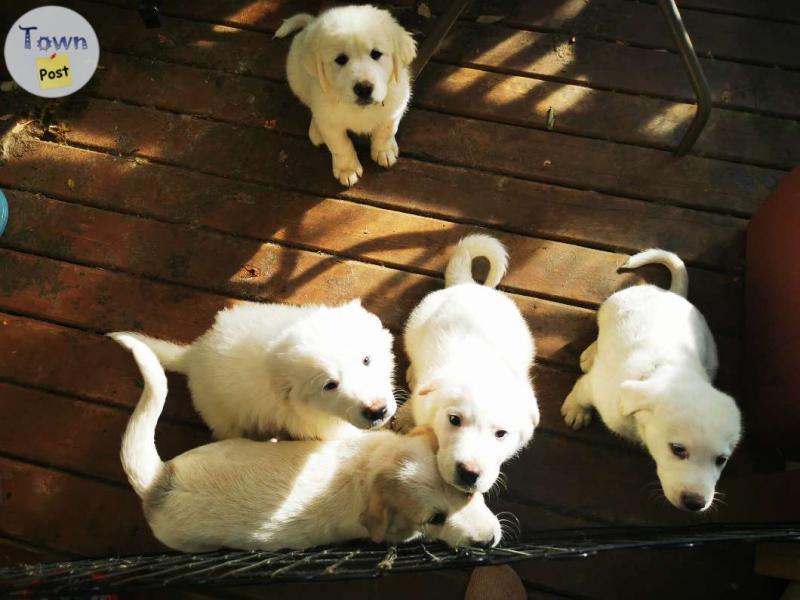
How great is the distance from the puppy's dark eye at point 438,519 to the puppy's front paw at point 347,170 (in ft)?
5.03

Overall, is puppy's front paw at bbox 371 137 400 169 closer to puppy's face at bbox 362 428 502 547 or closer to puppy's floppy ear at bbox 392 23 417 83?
puppy's floppy ear at bbox 392 23 417 83

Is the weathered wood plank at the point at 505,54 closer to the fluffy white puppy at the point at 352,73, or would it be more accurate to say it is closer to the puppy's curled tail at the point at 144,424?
the fluffy white puppy at the point at 352,73

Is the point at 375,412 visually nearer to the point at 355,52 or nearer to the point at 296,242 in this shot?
the point at 296,242

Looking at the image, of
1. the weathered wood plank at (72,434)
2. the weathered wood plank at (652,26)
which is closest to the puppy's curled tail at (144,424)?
the weathered wood plank at (72,434)

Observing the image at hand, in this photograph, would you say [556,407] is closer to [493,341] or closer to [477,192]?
[493,341]

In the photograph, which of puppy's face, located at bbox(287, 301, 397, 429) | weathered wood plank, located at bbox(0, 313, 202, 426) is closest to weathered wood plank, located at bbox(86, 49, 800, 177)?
weathered wood plank, located at bbox(0, 313, 202, 426)

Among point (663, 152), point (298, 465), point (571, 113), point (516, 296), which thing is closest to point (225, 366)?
point (298, 465)

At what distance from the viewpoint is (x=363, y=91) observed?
2066 millimetres

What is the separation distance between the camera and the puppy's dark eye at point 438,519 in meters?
1.60

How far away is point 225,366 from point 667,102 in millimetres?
2291

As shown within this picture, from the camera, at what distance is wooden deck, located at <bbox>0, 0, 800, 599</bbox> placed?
2141mm

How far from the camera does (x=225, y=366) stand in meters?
1.88

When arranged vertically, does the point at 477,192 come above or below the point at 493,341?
above

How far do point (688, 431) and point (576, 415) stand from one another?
1.83 ft
